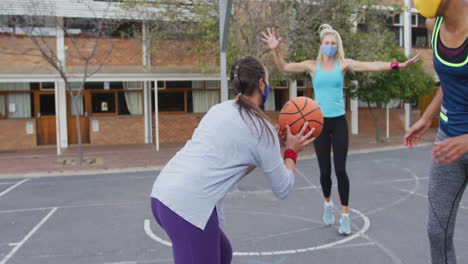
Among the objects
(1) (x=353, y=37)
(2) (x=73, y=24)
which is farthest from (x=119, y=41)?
(1) (x=353, y=37)

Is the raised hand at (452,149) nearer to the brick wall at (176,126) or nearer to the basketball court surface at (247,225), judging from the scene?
the basketball court surface at (247,225)

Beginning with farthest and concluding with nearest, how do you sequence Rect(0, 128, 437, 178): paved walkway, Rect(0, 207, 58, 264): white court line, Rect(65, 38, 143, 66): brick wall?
Rect(65, 38, 143, 66): brick wall → Rect(0, 128, 437, 178): paved walkway → Rect(0, 207, 58, 264): white court line

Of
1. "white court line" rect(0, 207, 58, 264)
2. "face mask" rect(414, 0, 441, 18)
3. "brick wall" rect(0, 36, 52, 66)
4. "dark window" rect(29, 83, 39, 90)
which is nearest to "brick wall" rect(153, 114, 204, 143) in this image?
"dark window" rect(29, 83, 39, 90)

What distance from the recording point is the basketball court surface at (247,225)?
14.6 ft

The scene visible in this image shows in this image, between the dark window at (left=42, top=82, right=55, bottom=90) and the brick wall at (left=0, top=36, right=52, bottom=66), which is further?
the dark window at (left=42, top=82, right=55, bottom=90)

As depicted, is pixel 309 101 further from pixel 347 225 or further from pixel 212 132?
pixel 347 225

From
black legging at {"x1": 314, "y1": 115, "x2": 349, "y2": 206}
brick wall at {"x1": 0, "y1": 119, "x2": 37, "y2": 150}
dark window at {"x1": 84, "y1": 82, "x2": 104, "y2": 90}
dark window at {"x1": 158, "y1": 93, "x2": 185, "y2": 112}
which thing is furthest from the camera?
dark window at {"x1": 158, "y1": 93, "x2": 185, "y2": 112}

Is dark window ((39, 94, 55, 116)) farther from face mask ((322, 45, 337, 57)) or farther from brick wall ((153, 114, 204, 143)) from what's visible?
face mask ((322, 45, 337, 57))

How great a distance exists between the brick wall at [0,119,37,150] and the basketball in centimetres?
1615

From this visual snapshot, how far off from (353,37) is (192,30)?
5.22 metres

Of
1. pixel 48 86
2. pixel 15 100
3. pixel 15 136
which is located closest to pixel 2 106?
pixel 15 100

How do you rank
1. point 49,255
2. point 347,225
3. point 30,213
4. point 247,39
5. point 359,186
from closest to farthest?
1. point 49,255
2. point 347,225
3. point 30,213
4. point 359,186
5. point 247,39

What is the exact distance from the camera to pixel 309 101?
3.32m

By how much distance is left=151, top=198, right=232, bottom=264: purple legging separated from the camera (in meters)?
2.31
